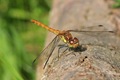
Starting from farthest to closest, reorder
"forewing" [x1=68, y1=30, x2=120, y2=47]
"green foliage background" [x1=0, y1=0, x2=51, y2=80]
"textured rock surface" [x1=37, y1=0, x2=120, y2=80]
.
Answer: "green foliage background" [x1=0, y1=0, x2=51, y2=80]
"forewing" [x1=68, y1=30, x2=120, y2=47]
"textured rock surface" [x1=37, y1=0, x2=120, y2=80]

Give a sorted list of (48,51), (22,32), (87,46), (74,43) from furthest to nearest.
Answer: (22,32)
(48,51)
(74,43)
(87,46)

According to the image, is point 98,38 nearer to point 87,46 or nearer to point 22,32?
point 87,46

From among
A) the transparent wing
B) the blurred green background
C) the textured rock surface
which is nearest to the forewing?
the textured rock surface

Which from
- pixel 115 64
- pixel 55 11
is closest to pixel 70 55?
pixel 115 64

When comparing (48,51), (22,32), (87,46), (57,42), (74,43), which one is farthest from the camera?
(22,32)

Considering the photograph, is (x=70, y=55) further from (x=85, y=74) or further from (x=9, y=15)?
(x=9, y=15)

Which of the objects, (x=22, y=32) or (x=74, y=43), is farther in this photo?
(x=22, y=32)

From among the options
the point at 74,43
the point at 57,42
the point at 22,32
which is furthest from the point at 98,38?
the point at 22,32

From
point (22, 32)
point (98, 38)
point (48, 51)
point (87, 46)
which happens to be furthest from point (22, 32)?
point (87, 46)

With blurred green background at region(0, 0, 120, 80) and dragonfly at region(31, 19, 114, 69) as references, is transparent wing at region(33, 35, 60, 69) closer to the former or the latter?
dragonfly at region(31, 19, 114, 69)
